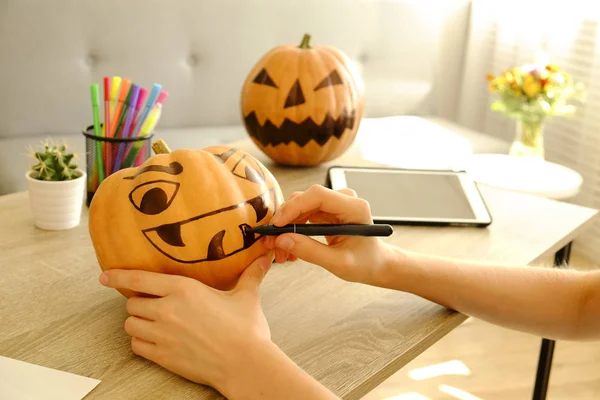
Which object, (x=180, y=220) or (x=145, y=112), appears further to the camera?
(x=145, y=112)

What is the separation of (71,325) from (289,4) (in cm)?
183

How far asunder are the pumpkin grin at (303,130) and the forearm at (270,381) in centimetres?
69

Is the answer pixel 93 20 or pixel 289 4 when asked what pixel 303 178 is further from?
pixel 289 4

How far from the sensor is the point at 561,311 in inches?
33.0

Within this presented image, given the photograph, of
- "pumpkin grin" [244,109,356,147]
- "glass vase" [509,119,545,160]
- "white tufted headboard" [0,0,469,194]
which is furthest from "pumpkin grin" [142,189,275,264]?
"glass vase" [509,119,545,160]

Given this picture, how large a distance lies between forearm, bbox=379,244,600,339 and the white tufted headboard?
1187 millimetres

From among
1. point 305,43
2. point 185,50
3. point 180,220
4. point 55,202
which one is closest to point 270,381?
point 180,220

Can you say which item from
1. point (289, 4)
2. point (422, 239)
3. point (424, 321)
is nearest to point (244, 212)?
point (424, 321)

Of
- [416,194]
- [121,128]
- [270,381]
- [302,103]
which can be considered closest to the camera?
[270,381]

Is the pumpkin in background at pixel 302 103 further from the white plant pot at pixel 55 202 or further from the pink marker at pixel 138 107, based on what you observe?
the white plant pot at pixel 55 202

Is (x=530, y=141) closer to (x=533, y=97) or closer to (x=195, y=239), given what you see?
(x=533, y=97)

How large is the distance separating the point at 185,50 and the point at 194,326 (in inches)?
66.6

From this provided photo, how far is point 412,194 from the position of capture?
3.80ft

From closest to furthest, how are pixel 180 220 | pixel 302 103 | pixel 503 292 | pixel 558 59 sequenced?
pixel 180 220 → pixel 503 292 → pixel 302 103 → pixel 558 59
